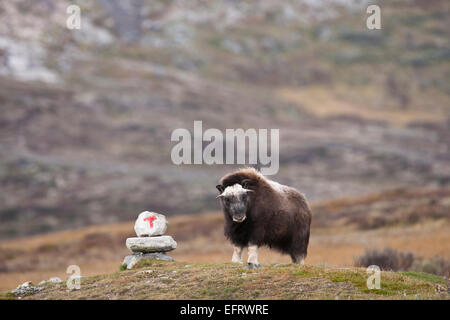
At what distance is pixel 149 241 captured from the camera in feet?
59.7

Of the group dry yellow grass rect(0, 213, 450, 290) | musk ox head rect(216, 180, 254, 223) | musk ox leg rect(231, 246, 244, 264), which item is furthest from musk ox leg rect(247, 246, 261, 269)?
dry yellow grass rect(0, 213, 450, 290)

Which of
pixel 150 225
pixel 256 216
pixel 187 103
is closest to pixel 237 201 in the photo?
pixel 256 216

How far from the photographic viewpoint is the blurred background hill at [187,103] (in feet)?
297

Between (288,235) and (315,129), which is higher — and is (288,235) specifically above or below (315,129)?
below

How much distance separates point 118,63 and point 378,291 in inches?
5520

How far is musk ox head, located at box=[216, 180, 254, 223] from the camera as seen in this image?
1578 centimetres

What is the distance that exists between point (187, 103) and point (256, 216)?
118 m

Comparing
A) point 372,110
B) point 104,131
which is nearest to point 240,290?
point 104,131

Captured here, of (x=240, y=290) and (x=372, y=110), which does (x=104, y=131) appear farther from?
(x=240, y=290)

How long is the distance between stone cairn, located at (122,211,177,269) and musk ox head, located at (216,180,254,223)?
3190 millimetres

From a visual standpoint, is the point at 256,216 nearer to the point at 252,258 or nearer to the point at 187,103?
the point at 252,258

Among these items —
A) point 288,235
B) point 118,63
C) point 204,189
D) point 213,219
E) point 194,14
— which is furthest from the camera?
point 194,14

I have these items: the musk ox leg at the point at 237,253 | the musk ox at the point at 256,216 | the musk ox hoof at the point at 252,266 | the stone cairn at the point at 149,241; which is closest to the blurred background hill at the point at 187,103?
the musk ox at the point at 256,216
